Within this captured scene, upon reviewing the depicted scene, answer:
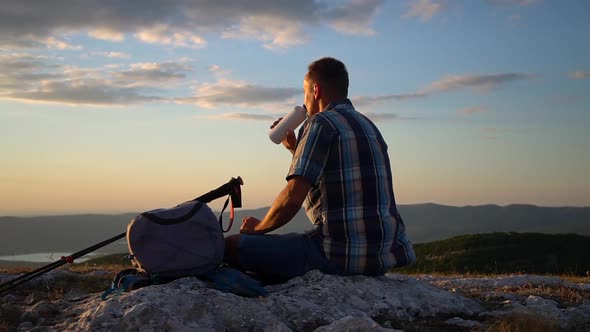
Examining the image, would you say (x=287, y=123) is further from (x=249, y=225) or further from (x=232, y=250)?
(x=232, y=250)

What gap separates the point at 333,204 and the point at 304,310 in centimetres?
110

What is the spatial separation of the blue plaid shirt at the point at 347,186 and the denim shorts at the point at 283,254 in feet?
0.41

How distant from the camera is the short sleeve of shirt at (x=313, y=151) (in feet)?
18.9

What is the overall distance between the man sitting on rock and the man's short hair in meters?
0.01

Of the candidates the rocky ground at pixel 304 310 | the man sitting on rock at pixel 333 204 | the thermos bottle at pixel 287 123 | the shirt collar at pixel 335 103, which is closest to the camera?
the rocky ground at pixel 304 310

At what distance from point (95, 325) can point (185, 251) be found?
42.8 inches

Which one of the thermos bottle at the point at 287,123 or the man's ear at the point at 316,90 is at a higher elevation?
the man's ear at the point at 316,90

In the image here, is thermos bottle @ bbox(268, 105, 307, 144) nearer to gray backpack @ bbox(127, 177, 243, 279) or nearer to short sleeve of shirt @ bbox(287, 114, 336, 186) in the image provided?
short sleeve of shirt @ bbox(287, 114, 336, 186)

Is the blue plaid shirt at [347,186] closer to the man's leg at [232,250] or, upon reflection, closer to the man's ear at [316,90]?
the man's ear at [316,90]

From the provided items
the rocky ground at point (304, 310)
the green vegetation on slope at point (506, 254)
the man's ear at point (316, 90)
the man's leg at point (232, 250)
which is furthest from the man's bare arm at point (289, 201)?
the green vegetation on slope at point (506, 254)

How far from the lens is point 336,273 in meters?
6.26

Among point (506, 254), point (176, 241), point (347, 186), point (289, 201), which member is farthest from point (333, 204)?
point (506, 254)

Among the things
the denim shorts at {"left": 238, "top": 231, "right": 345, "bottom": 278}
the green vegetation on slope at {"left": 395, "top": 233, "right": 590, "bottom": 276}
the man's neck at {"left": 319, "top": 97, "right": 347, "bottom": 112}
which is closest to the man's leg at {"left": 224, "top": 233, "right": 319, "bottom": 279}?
the denim shorts at {"left": 238, "top": 231, "right": 345, "bottom": 278}

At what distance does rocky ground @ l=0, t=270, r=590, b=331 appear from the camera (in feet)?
16.4
